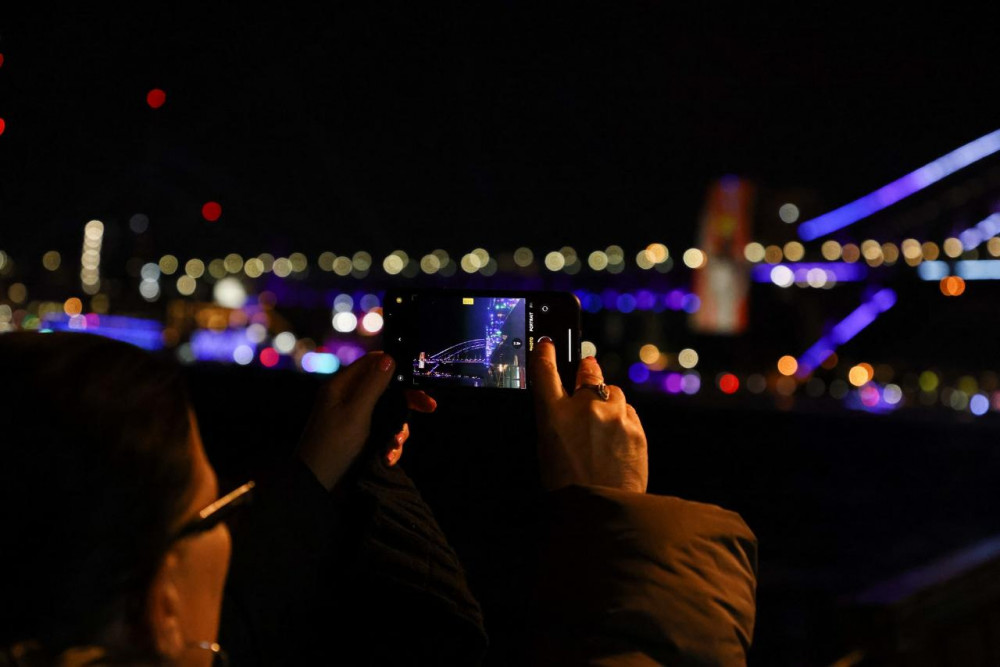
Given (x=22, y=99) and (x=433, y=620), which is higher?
(x=22, y=99)

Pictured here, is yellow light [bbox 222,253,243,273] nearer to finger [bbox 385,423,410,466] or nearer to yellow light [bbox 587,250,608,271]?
yellow light [bbox 587,250,608,271]

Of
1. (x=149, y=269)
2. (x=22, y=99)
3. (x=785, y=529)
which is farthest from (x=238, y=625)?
(x=149, y=269)

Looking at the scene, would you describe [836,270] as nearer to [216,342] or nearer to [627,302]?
[627,302]

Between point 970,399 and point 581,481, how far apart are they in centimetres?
2777

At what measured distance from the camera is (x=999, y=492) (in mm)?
4469

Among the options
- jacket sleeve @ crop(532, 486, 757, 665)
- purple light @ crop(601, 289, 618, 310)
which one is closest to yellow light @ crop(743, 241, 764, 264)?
purple light @ crop(601, 289, 618, 310)

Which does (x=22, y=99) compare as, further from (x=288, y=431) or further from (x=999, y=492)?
(x=999, y=492)

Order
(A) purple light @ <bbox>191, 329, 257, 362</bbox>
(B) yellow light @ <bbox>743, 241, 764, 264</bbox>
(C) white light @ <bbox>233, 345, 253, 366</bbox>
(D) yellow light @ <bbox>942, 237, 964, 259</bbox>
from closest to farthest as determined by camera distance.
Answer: (A) purple light @ <bbox>191, 329, 257, 362</bbox> < (C) white light @ <bbox>233, 345, 253, 366</bbox> < (B) yellow light @ <bbox>743, 241, 764, 264</bbox> < (D) yellow light @ <bbox>942, 237, 964, 259</bbox>

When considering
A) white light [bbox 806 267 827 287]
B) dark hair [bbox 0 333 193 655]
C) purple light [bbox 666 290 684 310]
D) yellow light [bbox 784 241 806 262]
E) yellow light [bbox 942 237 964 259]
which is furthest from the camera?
purple light [bbox 666 290 684 310]

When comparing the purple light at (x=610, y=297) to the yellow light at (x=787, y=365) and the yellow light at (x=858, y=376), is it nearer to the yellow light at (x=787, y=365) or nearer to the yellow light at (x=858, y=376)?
the yellow light at (x=787, y=365)

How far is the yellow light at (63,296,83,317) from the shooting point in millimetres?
28367

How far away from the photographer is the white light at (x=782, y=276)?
102 feet

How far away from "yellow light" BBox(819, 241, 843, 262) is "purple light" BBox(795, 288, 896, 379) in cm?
233

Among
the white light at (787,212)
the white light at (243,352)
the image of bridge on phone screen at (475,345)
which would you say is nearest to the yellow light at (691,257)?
the white light at (787,212)
